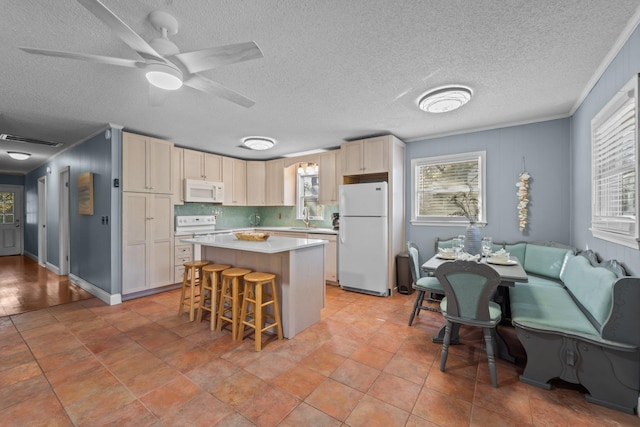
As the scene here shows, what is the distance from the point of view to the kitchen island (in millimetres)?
2705

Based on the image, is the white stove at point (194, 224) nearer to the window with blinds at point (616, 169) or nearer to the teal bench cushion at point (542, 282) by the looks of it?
the teal bench cushion at point (542, 282)

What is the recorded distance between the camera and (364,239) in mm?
4148

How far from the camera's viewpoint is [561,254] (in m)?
3.09

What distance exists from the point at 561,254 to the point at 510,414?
7.24 ft

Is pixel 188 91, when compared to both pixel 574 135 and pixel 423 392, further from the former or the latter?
pixel 574 135

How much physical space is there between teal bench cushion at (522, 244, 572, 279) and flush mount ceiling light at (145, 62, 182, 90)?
158 inches

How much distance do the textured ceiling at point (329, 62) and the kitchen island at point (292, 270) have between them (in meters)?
1.52

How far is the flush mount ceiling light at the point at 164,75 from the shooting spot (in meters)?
1.67

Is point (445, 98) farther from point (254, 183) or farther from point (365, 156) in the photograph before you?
point (254, 183)

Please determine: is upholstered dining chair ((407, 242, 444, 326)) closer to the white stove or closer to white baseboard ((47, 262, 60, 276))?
the white stove

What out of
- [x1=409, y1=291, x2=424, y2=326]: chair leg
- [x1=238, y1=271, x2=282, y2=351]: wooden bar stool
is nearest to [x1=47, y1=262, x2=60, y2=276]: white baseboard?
[x1=238, y1=271, x2=282, y2=351]: wooden bar stool

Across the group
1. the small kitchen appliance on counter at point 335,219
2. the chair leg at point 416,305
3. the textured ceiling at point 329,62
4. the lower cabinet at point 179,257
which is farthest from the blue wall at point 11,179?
the chair leg at point 416,305

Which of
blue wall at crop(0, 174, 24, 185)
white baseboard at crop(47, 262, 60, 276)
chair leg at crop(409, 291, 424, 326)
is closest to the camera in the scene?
chair leg at crop(409, 291, 424, 326)

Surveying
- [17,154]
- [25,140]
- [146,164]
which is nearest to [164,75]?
[146,164]
